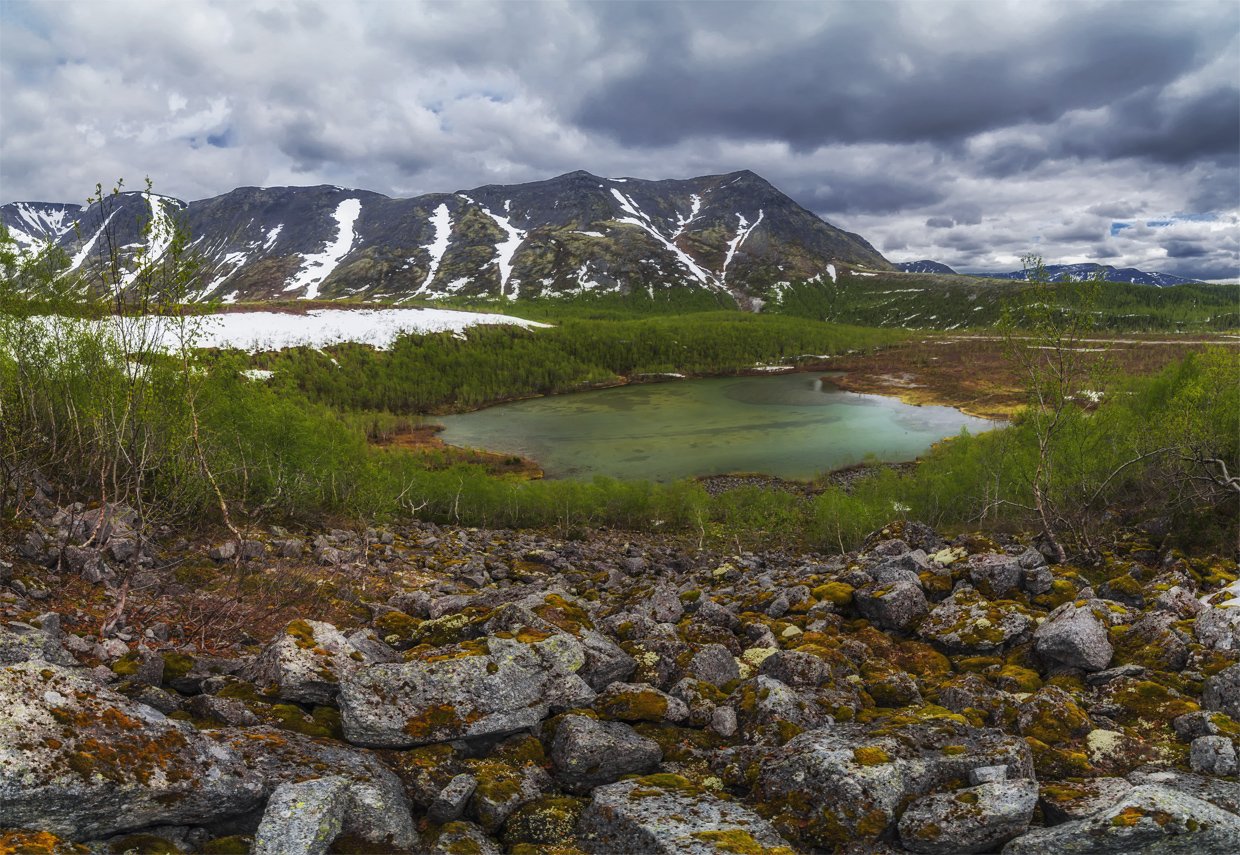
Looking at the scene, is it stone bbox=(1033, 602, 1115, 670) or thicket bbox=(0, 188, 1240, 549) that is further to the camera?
thicket bbox=(0, 188, 1240, 549)

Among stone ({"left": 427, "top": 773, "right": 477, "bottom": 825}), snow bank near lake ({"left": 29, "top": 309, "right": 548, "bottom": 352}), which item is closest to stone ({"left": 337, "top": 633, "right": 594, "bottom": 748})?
stone ({"left": 427, "top": 773, "right": 477, "bottom": 825})

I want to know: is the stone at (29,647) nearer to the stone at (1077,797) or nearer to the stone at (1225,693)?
the stone at (1077,797)

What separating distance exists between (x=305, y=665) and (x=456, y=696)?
207 centimetres

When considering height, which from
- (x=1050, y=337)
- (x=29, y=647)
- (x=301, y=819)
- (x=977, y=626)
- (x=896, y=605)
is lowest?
(x=896, y=605)

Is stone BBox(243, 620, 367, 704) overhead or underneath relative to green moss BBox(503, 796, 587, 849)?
overhead

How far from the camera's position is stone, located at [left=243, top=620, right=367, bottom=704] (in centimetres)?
727

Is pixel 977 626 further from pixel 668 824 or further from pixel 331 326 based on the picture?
pixel 331 326

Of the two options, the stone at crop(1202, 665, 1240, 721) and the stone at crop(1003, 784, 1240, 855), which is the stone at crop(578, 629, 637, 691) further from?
the stone at crop(1202, 665, 1240, 721)

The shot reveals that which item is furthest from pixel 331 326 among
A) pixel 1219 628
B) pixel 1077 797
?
pixel 1077 797

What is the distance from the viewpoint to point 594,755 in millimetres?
6480

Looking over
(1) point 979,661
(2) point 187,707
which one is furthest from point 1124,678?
(2) point 187,707

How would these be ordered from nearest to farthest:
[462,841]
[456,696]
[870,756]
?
[462,841], [870,756], [456,696]

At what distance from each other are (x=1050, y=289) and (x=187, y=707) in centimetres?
2194

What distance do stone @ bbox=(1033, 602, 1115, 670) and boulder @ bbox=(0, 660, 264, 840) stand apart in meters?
10.6
